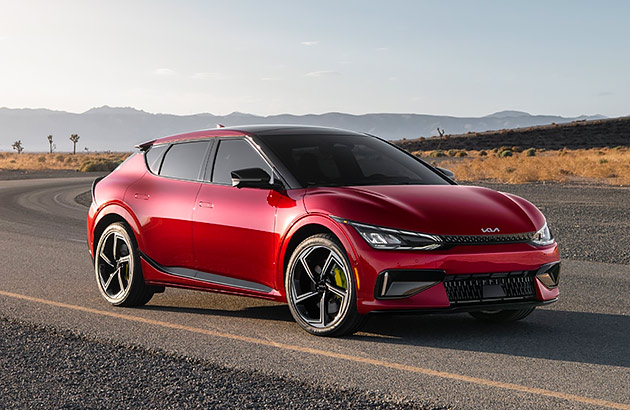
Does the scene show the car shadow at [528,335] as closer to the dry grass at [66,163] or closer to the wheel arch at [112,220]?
the wheel arch at [112,220]

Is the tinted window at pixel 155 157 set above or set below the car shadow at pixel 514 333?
above

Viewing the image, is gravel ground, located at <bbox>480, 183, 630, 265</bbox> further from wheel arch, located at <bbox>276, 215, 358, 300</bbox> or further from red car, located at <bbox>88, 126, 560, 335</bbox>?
wheel arch, located at <bbox>276, 215, 358, 300</bbox>

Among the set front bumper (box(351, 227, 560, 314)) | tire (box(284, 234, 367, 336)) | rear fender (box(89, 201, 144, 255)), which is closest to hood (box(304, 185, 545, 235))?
front bumper (box(351, 227, 560, 314))

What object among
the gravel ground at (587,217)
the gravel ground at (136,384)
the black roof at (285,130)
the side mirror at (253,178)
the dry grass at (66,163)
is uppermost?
the black roof at (285,130)

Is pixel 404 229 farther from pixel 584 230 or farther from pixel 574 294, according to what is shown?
pixel 584 230

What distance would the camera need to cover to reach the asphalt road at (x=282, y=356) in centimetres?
459

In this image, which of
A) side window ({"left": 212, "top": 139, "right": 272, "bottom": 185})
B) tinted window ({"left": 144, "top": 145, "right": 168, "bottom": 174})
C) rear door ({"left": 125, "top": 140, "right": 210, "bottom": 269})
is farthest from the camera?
tinted window ({"left": 144, "top": 145, "right": 168, "bottom": 174})

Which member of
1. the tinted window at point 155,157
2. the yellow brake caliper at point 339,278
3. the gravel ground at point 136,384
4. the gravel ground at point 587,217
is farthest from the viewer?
the gravel ground at point 587,217

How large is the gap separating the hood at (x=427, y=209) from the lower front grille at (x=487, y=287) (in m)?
0.32

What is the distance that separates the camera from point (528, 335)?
20.7ft

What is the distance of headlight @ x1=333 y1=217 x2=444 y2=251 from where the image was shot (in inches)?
225

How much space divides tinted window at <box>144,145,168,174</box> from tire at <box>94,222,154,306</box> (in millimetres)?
615

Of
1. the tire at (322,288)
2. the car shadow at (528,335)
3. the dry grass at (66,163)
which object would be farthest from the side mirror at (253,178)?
the dry grass at (66,163)

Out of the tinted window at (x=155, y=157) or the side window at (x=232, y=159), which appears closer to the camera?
the side window at (x=232, y=159)
